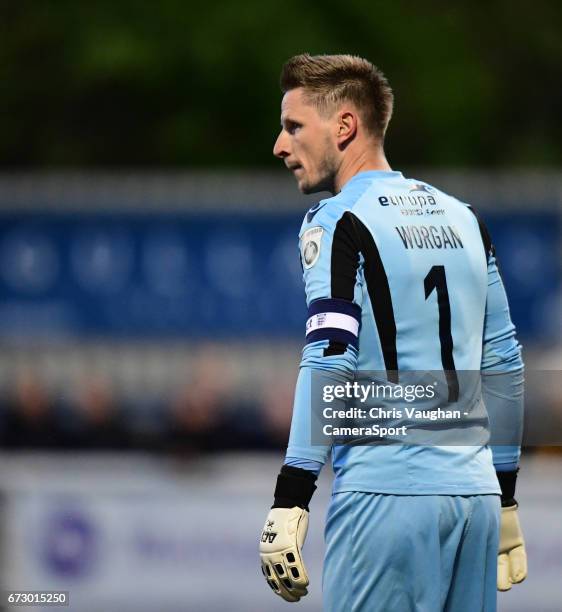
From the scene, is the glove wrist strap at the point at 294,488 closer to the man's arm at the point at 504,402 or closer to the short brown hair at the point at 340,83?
the man's arm at the point at 504,402

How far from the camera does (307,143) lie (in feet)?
16.0

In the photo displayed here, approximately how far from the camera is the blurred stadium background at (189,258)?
32.1 ft

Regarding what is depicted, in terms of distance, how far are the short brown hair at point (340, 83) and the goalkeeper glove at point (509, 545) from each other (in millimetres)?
1238

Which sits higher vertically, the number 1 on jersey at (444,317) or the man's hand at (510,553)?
the number 1 on jersey at (444,317)

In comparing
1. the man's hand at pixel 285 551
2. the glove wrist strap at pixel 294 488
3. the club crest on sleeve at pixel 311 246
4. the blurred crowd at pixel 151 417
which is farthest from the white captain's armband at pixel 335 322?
the blurred crowd at pixel 151 417

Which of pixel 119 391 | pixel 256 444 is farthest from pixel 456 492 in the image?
pixel 119 391

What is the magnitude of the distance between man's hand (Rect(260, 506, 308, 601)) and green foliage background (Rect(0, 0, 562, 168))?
2067 centimetres

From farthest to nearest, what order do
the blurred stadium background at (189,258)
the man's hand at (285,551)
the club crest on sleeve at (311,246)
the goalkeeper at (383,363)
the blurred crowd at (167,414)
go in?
the blurred crowd at (167,414), the blurred stadium background at (189,258), the club crest on sleeve at (311,246), the goalkeeper at (383,363), the man's hand at (285,551)

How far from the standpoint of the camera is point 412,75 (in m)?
25.9

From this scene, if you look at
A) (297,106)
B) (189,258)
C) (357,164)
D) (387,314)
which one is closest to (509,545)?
(387,314)

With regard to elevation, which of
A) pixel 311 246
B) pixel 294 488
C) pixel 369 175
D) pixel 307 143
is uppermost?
pixel 307 143

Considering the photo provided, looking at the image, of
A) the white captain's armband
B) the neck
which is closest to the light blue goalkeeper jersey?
the white captain's armband

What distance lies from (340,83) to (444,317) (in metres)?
0.83

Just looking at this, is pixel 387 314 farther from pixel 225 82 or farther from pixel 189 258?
pixel 225 82
